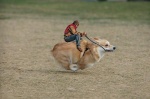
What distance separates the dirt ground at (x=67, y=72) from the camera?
Answer: 8.76m

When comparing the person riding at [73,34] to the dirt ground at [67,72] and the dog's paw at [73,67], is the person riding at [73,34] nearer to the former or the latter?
the dog's paw at [73,67]

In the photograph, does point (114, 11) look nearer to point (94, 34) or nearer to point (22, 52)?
point (94, 34)

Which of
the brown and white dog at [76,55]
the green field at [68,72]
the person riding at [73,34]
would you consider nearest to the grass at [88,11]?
the green field at [68,72]

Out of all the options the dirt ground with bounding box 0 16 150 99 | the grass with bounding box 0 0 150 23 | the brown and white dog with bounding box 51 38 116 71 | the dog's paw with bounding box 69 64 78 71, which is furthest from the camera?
the grass with bounding box 0 0 150 23

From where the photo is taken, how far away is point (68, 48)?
34.7 ft

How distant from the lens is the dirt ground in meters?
8.76

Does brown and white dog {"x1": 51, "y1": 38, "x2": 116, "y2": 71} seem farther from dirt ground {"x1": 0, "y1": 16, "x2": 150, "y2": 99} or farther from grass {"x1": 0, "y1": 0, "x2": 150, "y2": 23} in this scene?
grass {"x1": 0, "y1": 0, "x2": 150, "y2": 23}

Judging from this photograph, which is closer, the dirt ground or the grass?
the dirt ground

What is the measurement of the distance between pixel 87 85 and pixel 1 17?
51.3ft

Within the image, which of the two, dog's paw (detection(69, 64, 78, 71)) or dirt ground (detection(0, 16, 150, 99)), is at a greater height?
dog's paw (detection(69, 64, 78, 71))

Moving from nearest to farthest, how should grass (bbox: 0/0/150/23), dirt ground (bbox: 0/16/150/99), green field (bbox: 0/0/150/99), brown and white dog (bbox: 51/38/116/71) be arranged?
dirt ground (bbox: 0/16/150/99)
green field (bbox: 0/0/150/99)
brown and white dog (bbox: 51/38/116/71)
grass (bbox: 0/0/150/23)

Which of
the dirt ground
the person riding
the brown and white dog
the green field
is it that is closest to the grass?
the green field

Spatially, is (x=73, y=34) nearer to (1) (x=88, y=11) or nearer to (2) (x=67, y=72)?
(2) (x=67, y=72)

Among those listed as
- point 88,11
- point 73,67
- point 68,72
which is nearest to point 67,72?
point 68,72
